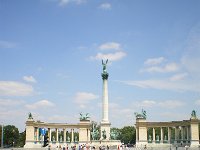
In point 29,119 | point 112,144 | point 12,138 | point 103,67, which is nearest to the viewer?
point 112,144

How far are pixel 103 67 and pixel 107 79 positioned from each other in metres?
4.31

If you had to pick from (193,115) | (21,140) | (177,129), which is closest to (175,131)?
(177,129)

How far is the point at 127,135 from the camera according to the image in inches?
6206

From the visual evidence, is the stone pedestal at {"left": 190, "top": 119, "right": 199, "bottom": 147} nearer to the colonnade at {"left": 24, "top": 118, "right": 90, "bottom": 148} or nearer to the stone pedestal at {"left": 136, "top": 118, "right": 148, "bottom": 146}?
the stone pedestal at {"left": 136, "top": 118, "right": 148, "bottom": 146}

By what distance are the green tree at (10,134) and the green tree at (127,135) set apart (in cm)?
5082

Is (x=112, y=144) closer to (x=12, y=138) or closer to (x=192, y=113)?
(x=192, y=113)

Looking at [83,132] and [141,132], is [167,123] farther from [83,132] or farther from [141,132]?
[83,132]

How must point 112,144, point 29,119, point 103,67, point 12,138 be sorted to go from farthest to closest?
point 12,138 → point 29,119 → point 103,67 → point 112,144

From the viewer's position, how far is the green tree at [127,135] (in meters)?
153

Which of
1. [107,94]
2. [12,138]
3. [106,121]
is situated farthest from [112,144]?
[12,138]

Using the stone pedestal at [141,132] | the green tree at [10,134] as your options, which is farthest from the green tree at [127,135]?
the stone pedestal at [141,132]

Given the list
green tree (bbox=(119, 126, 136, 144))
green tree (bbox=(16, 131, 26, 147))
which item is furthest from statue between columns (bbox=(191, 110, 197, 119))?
green tree (bbox=(16, 131, 26, 147))

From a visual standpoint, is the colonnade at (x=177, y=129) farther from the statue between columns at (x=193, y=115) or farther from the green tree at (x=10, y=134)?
the green tree at (x=10, y=134)

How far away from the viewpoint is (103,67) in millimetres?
92938
